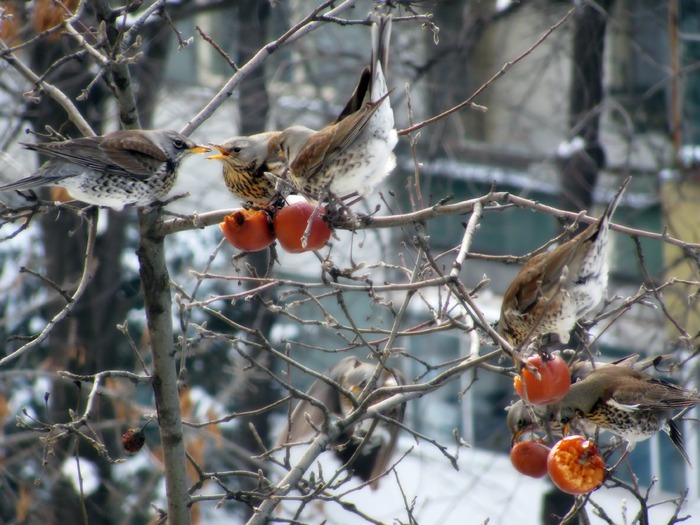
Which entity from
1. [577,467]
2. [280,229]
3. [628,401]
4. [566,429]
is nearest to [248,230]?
[280,229]

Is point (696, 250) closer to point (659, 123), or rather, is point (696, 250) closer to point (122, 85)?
point (122, 85)

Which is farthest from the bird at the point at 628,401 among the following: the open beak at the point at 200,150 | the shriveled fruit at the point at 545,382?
the open beak at the point at 200,150

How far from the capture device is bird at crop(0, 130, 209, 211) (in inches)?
153

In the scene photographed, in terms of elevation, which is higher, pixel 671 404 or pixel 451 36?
pixel 451 36

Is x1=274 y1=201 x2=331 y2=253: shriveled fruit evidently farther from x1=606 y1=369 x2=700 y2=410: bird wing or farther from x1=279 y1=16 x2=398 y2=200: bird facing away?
x1=606 y1=369 x2=700 y2=410: bird wing

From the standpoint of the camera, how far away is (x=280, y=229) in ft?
9.87

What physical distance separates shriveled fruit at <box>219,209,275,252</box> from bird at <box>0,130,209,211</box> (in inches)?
37.2

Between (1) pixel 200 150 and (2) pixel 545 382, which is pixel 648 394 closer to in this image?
(2) pixel 545 382

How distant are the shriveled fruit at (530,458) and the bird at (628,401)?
0.39m

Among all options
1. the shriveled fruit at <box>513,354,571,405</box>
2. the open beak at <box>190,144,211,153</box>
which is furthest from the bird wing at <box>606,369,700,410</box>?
the open beak at <box>190,144,211,153</box>

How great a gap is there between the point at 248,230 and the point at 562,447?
1.26m

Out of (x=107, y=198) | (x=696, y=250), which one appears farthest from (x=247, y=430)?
(x=696, y=250)

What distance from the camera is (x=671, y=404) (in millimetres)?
3590

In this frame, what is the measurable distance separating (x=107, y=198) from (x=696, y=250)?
2.41 metres
